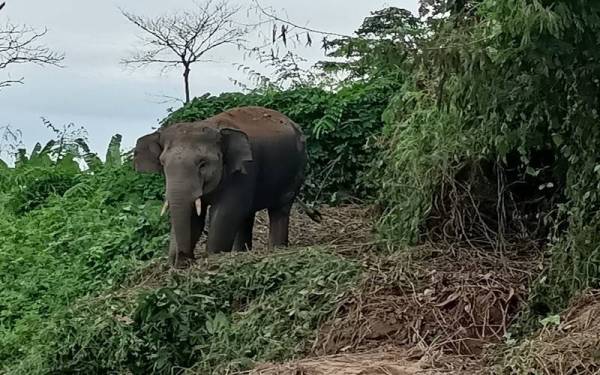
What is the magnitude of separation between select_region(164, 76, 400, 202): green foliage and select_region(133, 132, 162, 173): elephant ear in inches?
164

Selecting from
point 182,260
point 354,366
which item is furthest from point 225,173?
point 354,366

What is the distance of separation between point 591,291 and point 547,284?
0.53 meters

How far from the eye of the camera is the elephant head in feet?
29.5

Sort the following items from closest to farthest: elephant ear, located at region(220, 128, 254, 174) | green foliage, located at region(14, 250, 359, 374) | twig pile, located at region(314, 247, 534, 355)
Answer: twig pile, located at region(314, 247, 534, 355), green foliage, located at region(14, 250, 359, 374), elephant ear, located at region(220, 128, 254, 174)

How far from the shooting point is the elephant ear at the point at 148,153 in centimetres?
959

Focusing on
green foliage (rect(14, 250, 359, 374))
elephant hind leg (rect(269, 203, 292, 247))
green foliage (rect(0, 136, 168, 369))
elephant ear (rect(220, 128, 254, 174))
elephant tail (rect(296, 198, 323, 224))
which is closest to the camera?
green foliage (rect(14, 250, 359, 374))

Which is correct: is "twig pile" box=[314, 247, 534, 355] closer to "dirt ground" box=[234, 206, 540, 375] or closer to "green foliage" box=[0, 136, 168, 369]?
"dirt ground" box=[234, 206, 540, 375]

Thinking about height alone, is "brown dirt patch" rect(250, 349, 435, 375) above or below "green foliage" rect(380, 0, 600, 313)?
below

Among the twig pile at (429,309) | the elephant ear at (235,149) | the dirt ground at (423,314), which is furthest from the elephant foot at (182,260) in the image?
the twig pile at (429,309)

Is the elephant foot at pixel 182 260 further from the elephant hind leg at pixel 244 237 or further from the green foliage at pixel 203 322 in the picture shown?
the elephant hind leg at pixel 244 237

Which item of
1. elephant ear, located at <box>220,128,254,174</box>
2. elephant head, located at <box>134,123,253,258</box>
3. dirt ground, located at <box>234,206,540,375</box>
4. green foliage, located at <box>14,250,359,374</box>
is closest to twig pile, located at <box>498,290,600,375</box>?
dirt ground, located at <box>234,206,540,375</box>

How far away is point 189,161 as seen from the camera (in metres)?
9.05

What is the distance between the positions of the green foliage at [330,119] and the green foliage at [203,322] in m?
6.06

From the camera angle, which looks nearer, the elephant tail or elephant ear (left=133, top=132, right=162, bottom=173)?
elephant ear (left=133, top=132, right=162, bottom=173)
